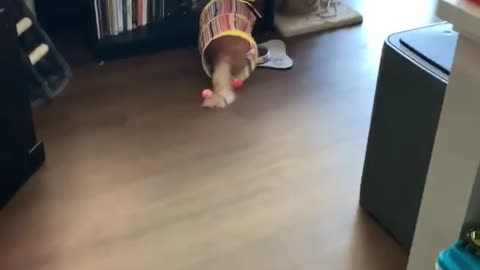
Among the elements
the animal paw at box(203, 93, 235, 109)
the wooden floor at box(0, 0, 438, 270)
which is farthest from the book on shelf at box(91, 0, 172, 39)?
the animal paw at box(203, 93, 235, 109)

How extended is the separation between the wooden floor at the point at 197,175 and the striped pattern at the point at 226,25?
0.28 feet

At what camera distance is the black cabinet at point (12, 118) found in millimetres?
1893

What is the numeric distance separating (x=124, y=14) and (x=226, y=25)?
15.1 inches

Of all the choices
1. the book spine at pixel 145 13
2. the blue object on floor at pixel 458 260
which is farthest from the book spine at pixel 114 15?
the blue object on floor at pixel 458 260

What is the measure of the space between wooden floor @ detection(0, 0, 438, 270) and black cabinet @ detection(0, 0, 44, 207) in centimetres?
6

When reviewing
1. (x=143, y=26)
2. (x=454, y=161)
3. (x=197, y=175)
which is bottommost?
(x=197, y=175)

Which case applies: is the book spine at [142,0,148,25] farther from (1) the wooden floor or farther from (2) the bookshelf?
(1) the wooden floor

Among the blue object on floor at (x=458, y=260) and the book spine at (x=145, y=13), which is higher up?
the blue object on floor at (x=458, y=260)

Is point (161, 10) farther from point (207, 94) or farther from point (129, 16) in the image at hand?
point (207, 94)

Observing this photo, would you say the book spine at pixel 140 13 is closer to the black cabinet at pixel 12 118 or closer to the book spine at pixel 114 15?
the book spine at pixel 114 15

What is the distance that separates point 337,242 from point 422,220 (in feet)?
1.76

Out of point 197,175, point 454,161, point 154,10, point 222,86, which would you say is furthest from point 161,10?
point 454,161

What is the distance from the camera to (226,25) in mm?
2555

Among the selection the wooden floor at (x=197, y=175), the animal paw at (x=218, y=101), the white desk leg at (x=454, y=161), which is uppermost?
the white desk leg at (x=454, y=161)
